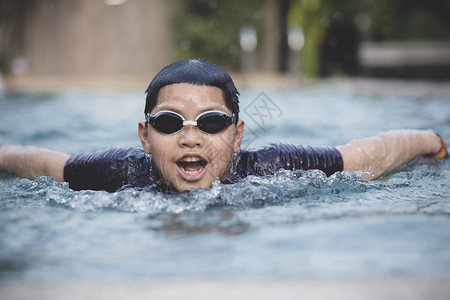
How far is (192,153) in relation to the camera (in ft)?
10.6

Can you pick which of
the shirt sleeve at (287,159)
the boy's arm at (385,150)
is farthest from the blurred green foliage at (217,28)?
the shirt sleeve at (287,159)

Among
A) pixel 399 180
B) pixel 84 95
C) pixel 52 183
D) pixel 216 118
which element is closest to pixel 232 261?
pixel 216 118

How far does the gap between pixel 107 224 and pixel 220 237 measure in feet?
2.08

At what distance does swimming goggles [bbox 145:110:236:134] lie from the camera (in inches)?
128

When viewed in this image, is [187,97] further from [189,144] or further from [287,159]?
[287,159]

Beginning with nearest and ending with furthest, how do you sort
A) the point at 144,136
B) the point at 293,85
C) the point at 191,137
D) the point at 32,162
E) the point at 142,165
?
the point at 191,137 < the point at 144,136 < the point at 142,165 < the point at 32,162 < the point at 293,85

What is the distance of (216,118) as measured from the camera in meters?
3.29

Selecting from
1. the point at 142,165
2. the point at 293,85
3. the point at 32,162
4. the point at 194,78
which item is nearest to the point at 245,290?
the point at 194,78

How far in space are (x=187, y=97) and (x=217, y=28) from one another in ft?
46.3

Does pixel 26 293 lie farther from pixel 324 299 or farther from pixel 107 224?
pixel 107 224

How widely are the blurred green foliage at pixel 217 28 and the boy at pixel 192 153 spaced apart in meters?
13.0

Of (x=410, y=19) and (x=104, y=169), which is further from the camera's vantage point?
(x=410, y=19)

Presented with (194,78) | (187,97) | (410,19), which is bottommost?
(187,97)

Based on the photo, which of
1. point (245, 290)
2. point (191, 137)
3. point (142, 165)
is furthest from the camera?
point (142, 165)
